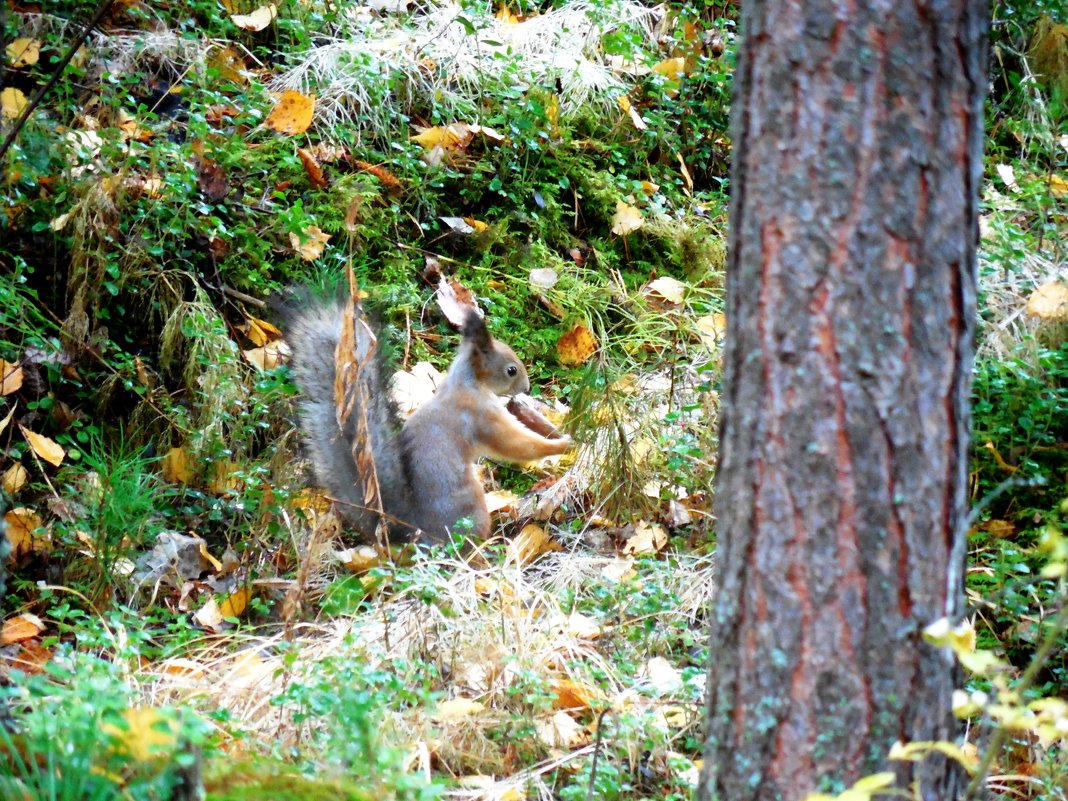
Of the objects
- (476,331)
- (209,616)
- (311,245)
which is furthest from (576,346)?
(209,616)

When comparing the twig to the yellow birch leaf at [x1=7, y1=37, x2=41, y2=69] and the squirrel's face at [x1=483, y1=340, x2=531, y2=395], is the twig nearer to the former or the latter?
the yellow birch leaf at [x1=7, y1=37, x2=41, y2=69]

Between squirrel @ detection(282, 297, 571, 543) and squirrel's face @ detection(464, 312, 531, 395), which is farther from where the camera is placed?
squirrel's face @ detection(464, 312, 531, 395)

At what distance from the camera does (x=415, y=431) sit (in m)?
4.64

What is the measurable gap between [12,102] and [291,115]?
4.03 ft

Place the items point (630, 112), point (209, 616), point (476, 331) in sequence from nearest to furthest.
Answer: point (209, 616)
point (476, 331)
point (630, 112)

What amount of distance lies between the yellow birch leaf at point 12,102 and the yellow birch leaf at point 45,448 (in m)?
1.39

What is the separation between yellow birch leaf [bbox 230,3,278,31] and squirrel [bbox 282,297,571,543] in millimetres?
2309

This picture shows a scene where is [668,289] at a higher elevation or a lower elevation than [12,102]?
lower

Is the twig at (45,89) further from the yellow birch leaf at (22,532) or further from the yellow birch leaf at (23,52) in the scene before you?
the yellow birch leaf at (23,52)

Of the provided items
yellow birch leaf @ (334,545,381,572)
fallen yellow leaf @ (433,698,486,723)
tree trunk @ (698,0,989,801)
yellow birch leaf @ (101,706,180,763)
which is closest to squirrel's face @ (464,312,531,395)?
yellow birch leaf @ (334,545,381,572)

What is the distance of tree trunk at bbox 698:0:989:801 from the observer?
1732mm

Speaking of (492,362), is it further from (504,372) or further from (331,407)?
(331,407)

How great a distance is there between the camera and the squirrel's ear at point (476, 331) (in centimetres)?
457

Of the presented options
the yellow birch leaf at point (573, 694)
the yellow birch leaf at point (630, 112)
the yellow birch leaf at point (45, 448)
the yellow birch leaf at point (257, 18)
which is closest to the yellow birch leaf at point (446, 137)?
the yellow birch leaf at point (630, 112)
